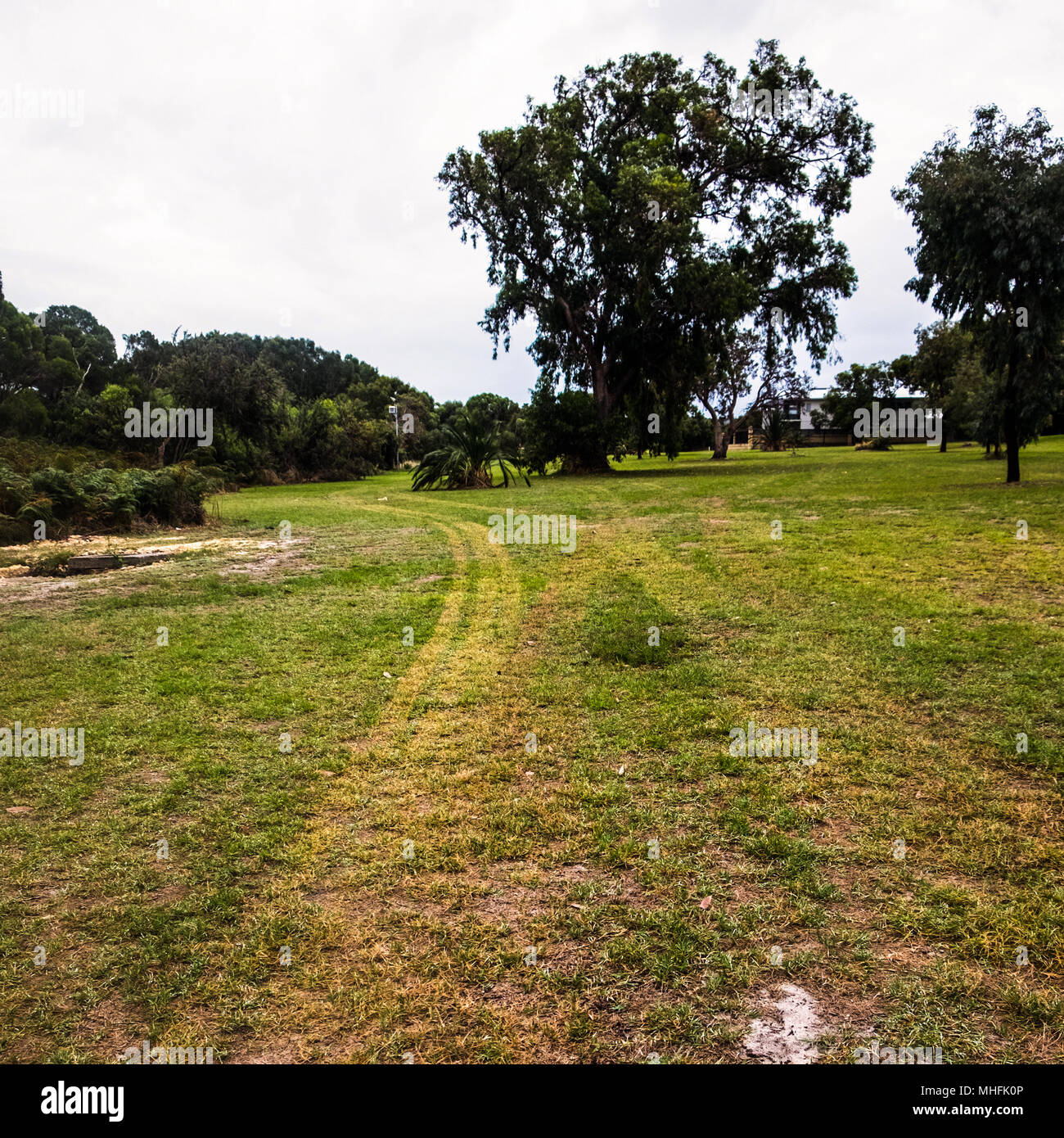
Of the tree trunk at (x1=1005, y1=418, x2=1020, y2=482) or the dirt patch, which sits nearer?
the dirt patch

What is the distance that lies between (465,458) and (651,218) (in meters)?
11.3

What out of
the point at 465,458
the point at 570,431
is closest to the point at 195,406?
the point at 465,458

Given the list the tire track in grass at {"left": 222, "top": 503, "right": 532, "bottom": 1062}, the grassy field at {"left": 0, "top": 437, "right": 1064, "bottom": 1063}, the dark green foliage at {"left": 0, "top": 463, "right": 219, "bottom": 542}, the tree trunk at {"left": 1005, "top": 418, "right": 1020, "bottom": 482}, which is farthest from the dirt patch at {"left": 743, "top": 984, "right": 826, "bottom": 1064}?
the tree trunk at {"left": 1005, "top": 418, "right": 1020, "bottom": 482}

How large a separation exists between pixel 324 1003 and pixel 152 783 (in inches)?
84.1

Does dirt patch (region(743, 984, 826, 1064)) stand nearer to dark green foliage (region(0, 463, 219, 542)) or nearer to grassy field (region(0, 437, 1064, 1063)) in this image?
grassy field (region(0, 437, 1064, 1063))

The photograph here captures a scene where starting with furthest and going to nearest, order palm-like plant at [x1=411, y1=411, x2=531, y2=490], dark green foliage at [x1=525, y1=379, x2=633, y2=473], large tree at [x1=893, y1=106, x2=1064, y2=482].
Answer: dark green foliage at [x1=525, y1=379, x2=633, y2=473], palm-like plant at [x1=411, y1=411, x2=531, y2=490], large tree at [x1=893, y1=106, x2=1064, y2=482]

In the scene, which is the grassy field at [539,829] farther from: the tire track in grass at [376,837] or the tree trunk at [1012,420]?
the tree trunk at [1012,420]

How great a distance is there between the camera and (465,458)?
92.4 ft

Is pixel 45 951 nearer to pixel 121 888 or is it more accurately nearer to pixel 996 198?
pixel 121 888

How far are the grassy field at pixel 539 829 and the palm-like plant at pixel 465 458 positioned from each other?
2057 cm

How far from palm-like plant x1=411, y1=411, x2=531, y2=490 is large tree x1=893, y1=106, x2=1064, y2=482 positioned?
15.1m

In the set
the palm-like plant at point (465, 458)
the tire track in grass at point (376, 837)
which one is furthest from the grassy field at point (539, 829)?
the palm-like plant at point (465, 458)

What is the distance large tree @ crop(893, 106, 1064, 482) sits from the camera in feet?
51.9

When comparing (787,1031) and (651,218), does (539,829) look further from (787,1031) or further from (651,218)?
(651,218)
